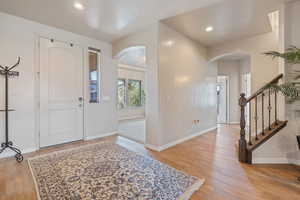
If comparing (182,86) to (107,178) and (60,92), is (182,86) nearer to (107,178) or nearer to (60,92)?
(107,178)

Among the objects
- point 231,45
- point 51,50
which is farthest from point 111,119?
point 231,45

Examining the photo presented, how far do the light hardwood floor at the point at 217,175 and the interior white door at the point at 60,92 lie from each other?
452 mm

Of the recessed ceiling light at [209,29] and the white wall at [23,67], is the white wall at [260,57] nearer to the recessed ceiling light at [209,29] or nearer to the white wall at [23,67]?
the recessed ceiling light at [209,29]

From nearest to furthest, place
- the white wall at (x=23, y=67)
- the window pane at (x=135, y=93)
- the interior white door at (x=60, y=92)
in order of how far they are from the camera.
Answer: the white wall at (x=23, y=67), the interior white door at (x=60, y=92), the window pane at (x=135, y=93)

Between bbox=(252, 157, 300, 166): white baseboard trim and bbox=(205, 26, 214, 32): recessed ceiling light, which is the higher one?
bbox=(205, 26, 214, 32): recessed ceiling light

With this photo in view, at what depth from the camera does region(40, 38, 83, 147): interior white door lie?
131 inches

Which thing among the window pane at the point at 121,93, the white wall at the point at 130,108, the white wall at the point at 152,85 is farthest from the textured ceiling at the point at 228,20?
the window pane at the point at 121,93

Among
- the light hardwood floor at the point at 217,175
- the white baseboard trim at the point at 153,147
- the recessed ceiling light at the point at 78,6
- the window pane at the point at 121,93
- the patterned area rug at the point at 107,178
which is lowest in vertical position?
the light hardwood floor at the point at 217,175

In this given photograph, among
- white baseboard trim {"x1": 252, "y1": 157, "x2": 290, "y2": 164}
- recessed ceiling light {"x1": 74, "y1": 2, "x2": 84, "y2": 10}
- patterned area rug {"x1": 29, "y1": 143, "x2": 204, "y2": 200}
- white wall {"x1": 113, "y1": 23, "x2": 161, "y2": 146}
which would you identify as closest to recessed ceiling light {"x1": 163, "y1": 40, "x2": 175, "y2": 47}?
white wall {"x1": 113, "y1": 23, "x2": 161, "y2": 146}

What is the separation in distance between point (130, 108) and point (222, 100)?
4.37 metres

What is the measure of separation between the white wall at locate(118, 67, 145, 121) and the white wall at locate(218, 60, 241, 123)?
3989 millimetres

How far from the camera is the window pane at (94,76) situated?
4102 mm

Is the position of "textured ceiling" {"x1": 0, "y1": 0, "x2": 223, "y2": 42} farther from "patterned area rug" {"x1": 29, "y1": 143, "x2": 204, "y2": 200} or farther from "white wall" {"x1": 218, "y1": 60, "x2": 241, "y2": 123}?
"white wall" {"x1": 218, "y1": 60, "x2": 241, "y2": 123}

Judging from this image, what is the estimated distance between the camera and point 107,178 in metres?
2.07
